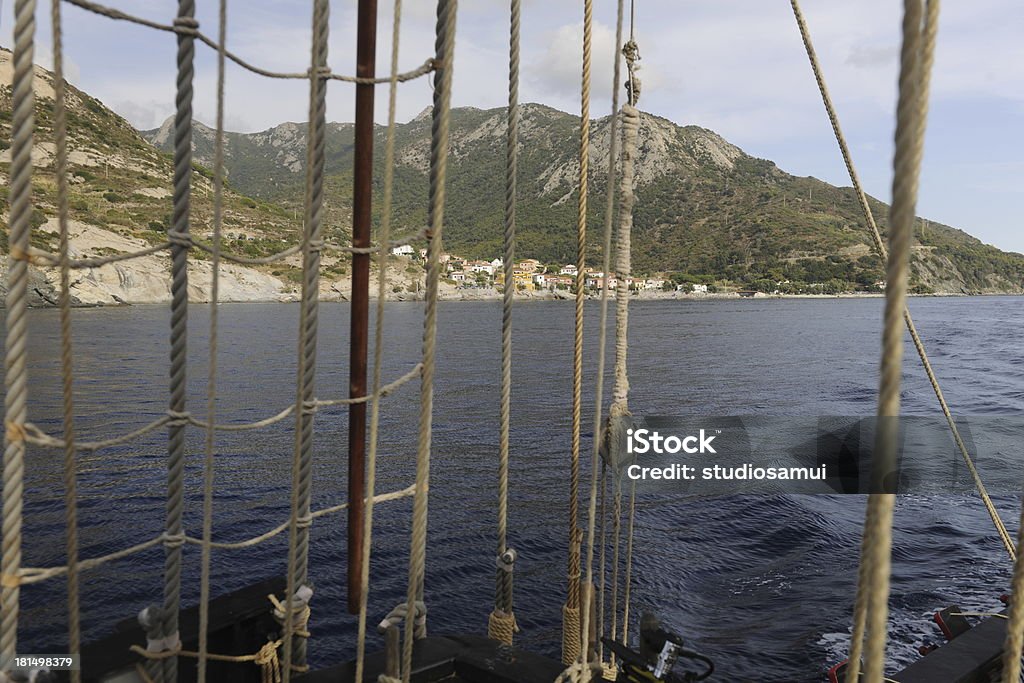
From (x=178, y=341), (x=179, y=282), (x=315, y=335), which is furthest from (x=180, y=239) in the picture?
(x=315, y=335)

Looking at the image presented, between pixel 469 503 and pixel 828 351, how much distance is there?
3616 centimetres

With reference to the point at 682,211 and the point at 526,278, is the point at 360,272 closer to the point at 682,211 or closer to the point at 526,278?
the point at 526,278

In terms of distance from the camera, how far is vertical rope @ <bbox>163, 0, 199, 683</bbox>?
2.73 m

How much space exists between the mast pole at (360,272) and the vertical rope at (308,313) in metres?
0.31

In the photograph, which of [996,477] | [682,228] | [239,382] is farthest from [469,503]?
[682,228]

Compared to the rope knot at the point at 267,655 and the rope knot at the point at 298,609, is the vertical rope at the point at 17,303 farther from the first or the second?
the rope knot at the point at 267,655

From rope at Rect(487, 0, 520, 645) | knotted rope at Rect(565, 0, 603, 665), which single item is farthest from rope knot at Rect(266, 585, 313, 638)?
knotted rope at Rect(565, 0, 603, 665)

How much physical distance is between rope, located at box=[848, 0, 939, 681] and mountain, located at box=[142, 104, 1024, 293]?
4986 inches

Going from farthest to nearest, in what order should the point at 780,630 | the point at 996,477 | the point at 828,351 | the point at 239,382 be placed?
1. the point at 828,351
2. the point at 239,382
3. the point at 996,477
4. the point at 780,630

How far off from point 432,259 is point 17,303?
1.57m

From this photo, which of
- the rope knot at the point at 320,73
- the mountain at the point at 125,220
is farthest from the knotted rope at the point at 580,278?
the mountain at the point at 125,220

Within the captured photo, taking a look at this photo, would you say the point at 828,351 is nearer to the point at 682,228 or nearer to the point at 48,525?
the point at 48,525

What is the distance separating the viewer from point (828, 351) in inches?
1693

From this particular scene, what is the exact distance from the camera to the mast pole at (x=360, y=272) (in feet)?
11.6
